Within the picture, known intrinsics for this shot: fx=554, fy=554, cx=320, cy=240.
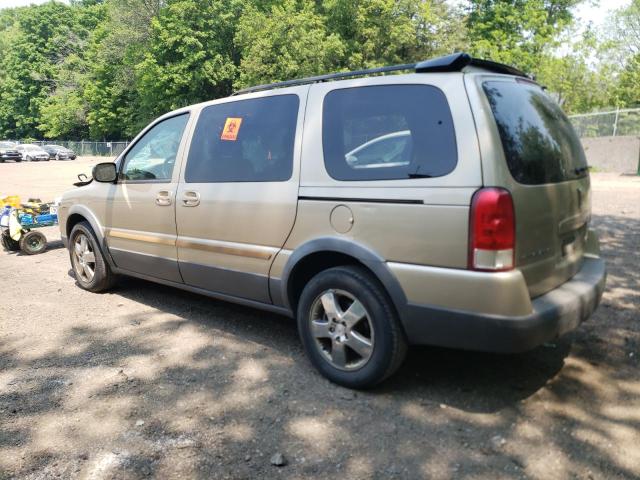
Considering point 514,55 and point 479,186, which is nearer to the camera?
point 479,186

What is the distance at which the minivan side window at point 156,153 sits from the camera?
4.62 metres

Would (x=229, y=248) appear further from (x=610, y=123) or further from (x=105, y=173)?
(x=610, y=123)

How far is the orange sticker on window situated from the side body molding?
112 centimetres

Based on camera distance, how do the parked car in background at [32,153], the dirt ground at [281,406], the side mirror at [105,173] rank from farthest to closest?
the parked car in background at [32,153] < the side mirror at [105,173] < the dirt ground at [281,406]

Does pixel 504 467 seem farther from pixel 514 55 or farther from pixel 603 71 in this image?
pixel 514 55

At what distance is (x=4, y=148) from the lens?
40.4 meters

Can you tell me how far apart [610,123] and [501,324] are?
2630cm

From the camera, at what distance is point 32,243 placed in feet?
25.7

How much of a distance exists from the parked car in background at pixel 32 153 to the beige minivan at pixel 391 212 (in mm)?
43213

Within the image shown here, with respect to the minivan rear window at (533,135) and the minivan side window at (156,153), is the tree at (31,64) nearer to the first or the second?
the minivan side window at (156,153)

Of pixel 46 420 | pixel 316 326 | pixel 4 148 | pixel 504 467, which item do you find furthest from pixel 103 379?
pixel 4 148

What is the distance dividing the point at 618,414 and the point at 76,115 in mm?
62961

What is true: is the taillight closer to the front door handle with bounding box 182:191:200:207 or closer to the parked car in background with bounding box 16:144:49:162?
the front door handle with bounding box 182:191:200:207

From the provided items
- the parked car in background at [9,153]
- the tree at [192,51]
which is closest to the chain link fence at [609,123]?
the tree at [192,51]
